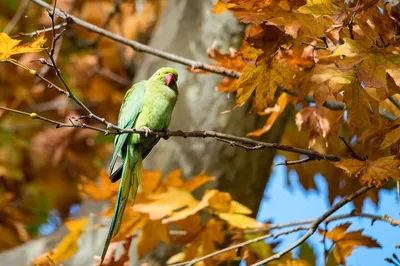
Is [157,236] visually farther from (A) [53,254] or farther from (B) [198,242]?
(A) [53,254]

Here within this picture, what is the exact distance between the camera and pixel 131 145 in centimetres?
157

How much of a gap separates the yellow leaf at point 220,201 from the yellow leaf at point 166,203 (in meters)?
0.06

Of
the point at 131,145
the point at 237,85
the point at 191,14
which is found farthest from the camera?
the point at 191,14

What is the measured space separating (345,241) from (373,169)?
436mm

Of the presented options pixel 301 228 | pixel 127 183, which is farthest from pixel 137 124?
pixel 301 228

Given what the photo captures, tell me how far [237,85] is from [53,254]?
0.87 meters

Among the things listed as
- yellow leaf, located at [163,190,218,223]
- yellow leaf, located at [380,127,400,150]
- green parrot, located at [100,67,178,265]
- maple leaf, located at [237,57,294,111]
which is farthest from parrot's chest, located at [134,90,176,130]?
yellow leaf, located at [380,127,400,150]

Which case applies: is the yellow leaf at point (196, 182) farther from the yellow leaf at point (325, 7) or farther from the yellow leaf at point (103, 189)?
the yellow leaf at point (325, 7)

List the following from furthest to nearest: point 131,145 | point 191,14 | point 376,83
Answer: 1. point 191,14
2. point 131,145
3. point 376,83

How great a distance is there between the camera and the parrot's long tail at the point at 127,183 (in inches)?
56.2

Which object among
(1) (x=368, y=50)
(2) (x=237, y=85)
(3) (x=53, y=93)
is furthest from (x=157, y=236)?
(3) (x=53, y=93)

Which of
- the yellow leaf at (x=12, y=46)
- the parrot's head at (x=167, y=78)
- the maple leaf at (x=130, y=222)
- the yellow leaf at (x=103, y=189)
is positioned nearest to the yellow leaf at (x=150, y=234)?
the maple leaf at (x=130, y=222)

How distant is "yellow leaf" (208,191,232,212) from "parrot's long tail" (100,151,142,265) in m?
0.22

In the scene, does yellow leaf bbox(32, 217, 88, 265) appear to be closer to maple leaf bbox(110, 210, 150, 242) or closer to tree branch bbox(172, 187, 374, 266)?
maple leaf bbox(110, 210, 150, 242)
